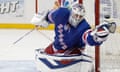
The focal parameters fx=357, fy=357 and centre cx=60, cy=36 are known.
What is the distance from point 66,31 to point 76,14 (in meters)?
0.08

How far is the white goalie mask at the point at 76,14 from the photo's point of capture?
4.00ft

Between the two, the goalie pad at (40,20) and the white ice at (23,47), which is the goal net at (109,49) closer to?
the white ice at (23,47)

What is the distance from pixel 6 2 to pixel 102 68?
8.52 ft

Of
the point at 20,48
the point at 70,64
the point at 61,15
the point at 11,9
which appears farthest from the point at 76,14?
the point at 11,9

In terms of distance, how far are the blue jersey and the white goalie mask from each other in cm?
2

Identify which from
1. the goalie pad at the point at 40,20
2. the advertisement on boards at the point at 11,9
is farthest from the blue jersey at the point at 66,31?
the advertisement on boards at the point at 11,9

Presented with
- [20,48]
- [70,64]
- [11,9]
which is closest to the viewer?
[70,64]

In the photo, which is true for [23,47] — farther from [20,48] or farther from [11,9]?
[11,9]

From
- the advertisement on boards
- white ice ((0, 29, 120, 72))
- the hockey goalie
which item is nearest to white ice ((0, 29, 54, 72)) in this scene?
white ice ((0, 29, 120, 72))

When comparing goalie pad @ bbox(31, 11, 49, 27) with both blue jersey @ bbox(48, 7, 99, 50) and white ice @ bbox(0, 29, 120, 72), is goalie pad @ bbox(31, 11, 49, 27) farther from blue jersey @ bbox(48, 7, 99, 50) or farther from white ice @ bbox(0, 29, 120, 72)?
white ice @ bbox(0, 29, 120, 72)

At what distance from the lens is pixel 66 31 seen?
4.16ft

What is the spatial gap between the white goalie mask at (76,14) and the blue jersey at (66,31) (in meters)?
0.02

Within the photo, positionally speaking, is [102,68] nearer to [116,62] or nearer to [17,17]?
[116,62]

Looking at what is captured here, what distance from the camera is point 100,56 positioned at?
4.29 feet
